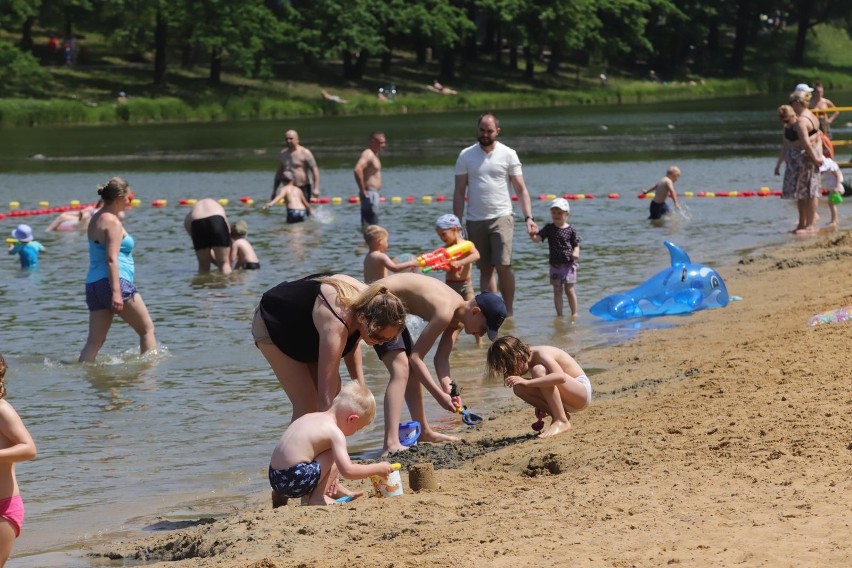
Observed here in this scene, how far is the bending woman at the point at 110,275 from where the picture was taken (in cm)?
1118

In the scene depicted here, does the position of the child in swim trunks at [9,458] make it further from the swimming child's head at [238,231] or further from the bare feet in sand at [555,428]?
the swimming child's head at [238,231]

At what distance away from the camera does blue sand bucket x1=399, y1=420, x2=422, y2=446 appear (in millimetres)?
8625

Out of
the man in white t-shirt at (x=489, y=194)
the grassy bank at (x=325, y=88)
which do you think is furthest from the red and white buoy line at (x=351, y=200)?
the grassy bank at (x=325, y=88)

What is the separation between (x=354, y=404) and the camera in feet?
22.2

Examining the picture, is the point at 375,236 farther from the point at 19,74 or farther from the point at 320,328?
the point at 19,74

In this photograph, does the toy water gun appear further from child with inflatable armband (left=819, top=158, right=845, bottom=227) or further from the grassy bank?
the grassy bank

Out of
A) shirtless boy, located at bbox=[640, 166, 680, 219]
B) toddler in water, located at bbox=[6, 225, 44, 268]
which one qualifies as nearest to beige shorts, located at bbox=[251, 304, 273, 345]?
toddler in water, located at bbox=[6, 225, 44, 268]

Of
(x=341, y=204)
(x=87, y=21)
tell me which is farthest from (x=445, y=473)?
(x=87, y=21)

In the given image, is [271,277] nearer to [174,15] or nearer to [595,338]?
[595,338]

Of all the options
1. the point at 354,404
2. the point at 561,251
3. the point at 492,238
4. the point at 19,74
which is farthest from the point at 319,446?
the point at 19,74

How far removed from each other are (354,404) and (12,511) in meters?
1.69

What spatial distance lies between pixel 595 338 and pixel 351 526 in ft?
21.8

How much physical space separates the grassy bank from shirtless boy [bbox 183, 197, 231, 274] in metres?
36.8

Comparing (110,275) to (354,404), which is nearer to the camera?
(354,404)
